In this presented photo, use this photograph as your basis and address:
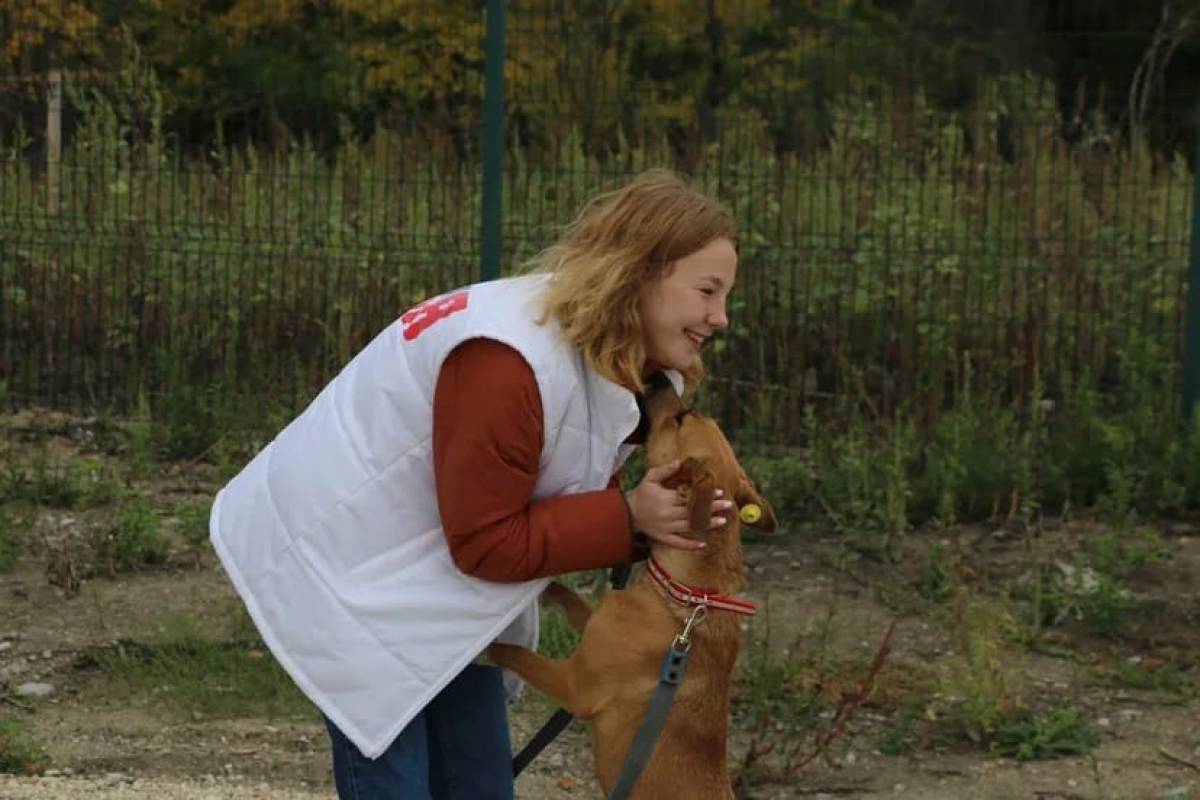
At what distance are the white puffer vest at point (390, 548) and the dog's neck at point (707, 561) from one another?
325mm

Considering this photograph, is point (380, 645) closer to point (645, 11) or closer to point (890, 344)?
point (890, 344)

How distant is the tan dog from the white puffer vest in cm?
27

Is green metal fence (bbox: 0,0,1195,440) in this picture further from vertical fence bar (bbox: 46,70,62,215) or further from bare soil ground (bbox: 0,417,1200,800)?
bare soil ground (bbox: 0,417,1200,800)

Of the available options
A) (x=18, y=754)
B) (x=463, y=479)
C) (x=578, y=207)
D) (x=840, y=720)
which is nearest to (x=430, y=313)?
(x=463, y=479)

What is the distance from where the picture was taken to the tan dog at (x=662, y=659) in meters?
3.86

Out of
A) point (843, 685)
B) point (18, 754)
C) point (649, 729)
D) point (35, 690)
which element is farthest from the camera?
point (35, 690)

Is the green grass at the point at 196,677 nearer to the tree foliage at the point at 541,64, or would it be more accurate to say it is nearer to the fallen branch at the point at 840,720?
the fallen branch at the point at 840,720

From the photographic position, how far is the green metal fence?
8.47m

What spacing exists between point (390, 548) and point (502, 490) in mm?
267

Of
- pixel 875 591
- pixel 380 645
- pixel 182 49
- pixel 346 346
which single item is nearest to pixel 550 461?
pixel 380 645

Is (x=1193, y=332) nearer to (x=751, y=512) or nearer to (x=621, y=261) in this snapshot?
(x=751, y=512)

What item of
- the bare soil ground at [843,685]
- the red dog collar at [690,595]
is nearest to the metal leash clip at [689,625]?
the red dog collar at [690,595]

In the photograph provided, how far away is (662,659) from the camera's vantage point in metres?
3.85

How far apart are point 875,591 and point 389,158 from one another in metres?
2.96
